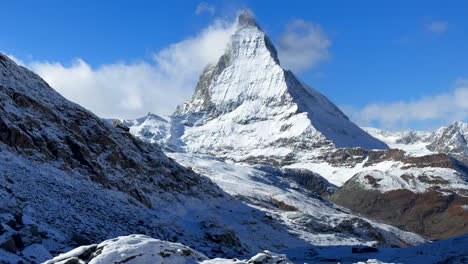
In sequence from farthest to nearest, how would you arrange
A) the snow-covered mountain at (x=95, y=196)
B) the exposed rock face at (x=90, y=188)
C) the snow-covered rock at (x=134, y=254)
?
the exposed rock face at (x=90, y=188)
the snow-covered mountain at (x=95, y=196)
the snow-covered rock at (x=134, y=254)

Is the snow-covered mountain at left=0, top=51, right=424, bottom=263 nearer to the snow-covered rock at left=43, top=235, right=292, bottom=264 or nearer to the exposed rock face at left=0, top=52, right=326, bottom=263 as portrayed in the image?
the exposed rock face at left=0, top=52, right=326, bottom=263

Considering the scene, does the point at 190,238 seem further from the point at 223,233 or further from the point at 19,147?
the point at 19,147

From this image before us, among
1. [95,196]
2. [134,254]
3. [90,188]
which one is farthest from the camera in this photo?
[90,188]

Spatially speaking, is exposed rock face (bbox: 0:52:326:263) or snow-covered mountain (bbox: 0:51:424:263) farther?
exposed rock face (bbox: 0:52:326:263)

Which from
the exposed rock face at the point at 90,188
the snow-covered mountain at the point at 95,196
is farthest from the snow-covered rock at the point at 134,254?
the exposed rock face at the point at 90,188

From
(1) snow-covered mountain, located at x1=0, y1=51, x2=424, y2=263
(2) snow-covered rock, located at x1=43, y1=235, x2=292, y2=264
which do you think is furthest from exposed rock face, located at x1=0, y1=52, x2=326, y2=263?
(2) snow-covered rock, located at x1=43, y1=235, x2=292, y2=264

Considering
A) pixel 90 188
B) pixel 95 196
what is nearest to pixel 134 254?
pixel 95 196

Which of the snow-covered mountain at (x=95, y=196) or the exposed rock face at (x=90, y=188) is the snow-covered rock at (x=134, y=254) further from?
the exposed rock face at (x=90, y=188)

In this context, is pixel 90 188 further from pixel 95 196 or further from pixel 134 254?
pixel 134 254

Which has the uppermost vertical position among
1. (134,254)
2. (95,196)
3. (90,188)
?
(90,188)

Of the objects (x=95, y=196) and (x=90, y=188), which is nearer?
(x=95, y=196)

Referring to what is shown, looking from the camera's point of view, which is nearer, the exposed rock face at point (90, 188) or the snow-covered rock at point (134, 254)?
the snow-covered rock at point (134, 254)

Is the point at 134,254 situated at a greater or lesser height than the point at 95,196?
lesser

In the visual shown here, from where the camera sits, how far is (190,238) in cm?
6316
